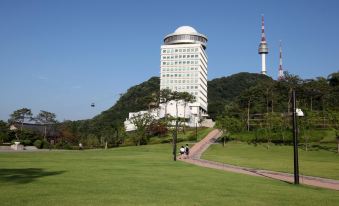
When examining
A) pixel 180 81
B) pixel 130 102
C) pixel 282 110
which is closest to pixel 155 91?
pixel 180 81

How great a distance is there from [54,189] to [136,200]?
12.4 feet

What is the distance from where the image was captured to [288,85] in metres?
99.1

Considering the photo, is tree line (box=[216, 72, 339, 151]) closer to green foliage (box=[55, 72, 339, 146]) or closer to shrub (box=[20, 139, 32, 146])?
green foliage (box=[55, 72, 339, 146])

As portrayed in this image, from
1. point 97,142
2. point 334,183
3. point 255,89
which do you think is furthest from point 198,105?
point 334,183

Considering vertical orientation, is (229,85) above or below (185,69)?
A: below

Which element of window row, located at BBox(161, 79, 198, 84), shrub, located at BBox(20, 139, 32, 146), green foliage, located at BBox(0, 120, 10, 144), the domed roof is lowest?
shrub, located at BBox(20, 139, 32, 146)

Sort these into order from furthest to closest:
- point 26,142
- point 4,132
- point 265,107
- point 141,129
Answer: point 265,107
point 4,132
point 141,129
point 26,142

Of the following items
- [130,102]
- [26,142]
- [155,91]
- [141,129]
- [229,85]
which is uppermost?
[229,85]

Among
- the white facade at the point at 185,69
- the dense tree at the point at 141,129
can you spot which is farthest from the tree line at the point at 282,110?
the white facade at the point at 185,69

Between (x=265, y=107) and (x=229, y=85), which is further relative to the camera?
(x=229, y=85)

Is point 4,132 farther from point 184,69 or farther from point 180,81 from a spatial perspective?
point 184,69

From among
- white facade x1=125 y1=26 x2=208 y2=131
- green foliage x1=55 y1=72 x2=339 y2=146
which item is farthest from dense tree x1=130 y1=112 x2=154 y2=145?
white facade x1=125 y1=26 x2=208 y2=131

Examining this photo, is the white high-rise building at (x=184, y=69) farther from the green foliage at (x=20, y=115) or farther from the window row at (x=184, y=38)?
the green foliage at (x=20, y=115)

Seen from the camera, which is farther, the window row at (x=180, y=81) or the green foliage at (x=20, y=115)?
the window row at (x=180, y=81)
